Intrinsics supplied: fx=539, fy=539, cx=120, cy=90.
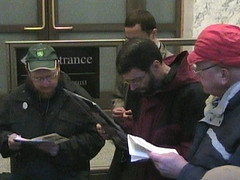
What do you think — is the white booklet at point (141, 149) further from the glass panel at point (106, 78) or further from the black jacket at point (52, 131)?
the glass panel at point (106, 78)

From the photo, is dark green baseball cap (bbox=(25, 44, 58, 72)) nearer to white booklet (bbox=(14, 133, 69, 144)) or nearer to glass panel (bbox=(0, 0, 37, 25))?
white booklet (bbox=(14, 133, 69, 144))

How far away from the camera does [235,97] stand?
1.89 metres

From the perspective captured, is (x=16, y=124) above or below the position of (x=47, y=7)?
below

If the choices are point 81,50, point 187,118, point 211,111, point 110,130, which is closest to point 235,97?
point 211,111

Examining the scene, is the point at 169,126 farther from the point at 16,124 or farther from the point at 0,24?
the point at 0,24

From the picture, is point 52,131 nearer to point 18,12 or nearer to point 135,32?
point 135,32

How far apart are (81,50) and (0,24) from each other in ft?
8.12

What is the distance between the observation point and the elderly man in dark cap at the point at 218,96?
186 cm

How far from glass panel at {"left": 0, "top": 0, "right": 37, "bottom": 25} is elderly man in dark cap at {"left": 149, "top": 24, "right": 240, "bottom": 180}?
4657 millimetres

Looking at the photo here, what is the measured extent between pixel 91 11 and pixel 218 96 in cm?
471

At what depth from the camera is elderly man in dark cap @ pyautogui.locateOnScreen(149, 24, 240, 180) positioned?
73.0 inches

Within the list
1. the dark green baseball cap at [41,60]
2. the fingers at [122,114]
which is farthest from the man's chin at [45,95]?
the fingers at [122,114]

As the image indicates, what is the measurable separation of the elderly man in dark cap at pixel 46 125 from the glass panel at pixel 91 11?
3.16 m

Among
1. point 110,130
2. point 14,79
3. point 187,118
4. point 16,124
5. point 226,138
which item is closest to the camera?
point 226,138
